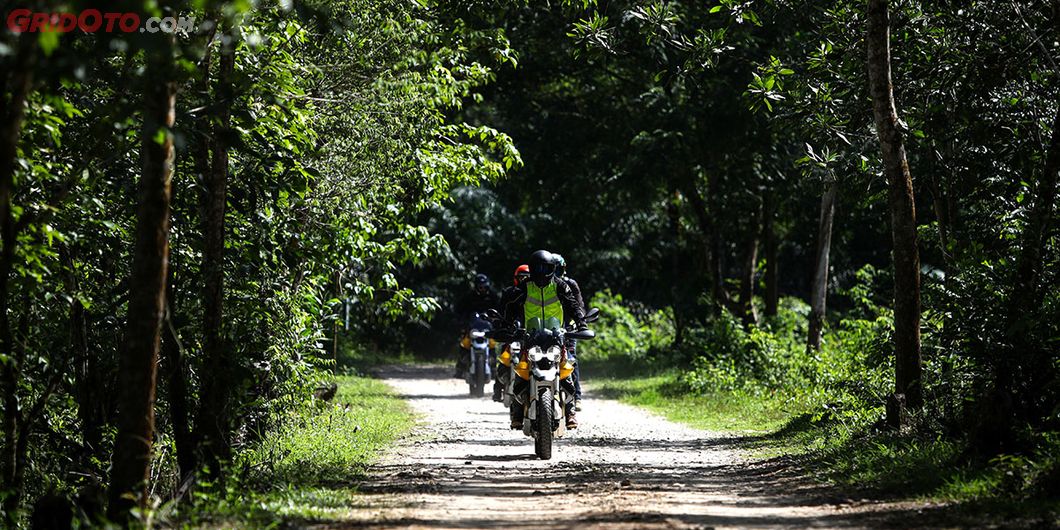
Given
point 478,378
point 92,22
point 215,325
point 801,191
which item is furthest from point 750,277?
point 92,22

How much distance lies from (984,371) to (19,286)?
25.4ft

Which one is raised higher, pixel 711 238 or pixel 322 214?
pixel 711 238

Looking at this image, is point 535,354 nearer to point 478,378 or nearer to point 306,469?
point 306,469

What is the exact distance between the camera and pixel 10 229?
26.7 ft

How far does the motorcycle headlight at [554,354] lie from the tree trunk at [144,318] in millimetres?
4611

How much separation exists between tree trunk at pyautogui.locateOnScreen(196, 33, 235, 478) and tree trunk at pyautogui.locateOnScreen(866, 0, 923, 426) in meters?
5.77

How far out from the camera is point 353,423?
15492 millimetres

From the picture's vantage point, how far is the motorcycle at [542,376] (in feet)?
38.0

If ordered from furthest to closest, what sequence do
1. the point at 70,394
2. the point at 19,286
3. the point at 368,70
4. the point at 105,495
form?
the point at 368,70 → the point at 70,394 → the point at 105,495 → the point at 19,286

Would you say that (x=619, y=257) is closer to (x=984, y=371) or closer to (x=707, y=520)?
(x=984, y=371)

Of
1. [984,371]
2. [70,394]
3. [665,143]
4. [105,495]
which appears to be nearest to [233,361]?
[105,495]

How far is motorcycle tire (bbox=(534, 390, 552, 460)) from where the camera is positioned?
11.5m

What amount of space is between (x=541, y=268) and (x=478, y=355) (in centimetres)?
888

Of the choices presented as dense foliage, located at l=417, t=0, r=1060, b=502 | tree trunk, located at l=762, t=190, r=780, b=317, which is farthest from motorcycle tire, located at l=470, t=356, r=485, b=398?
tree trunk, located at l=762, t=190, r=780, b=317
